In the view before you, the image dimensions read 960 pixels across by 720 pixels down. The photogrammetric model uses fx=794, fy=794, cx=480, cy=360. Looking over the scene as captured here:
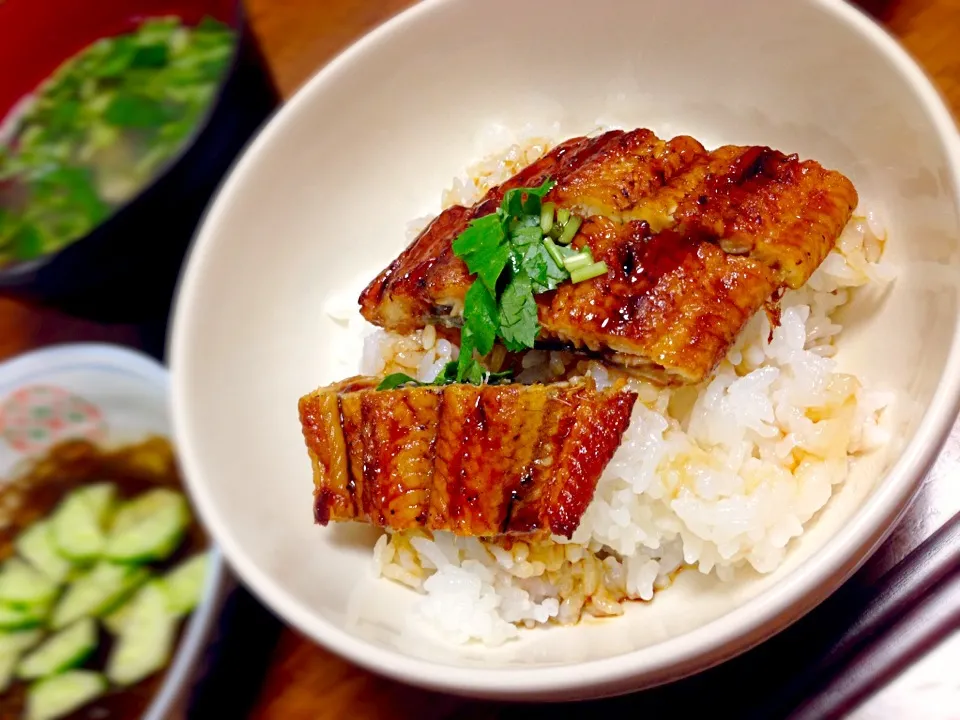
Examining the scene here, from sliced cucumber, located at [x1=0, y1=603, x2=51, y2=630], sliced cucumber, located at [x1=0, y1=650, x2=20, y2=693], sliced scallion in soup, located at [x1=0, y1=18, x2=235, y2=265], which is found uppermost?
sliced scallion in soup, located at [x1=0, y1=18, x2=235, y2=265]

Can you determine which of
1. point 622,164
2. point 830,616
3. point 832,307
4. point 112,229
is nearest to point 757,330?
point 832,307

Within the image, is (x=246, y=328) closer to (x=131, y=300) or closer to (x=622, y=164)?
(x=131, y=300)

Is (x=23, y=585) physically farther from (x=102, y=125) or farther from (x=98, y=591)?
(x=102, y=125)

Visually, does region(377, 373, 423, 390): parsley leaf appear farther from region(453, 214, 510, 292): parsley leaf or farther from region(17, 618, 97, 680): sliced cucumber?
region(17, 618, 97, 680): sliced cucumber

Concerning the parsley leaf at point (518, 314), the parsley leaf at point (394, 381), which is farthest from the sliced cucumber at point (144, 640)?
the parsley leaf at point (518, 314)

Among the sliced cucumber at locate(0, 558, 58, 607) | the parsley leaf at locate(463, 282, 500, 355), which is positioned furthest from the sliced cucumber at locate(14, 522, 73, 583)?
the parsley leaf at locate(463, 282, 500, 355)

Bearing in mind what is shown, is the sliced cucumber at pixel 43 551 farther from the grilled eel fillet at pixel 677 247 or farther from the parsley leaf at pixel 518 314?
the parsley leaf at pixel 518 314
